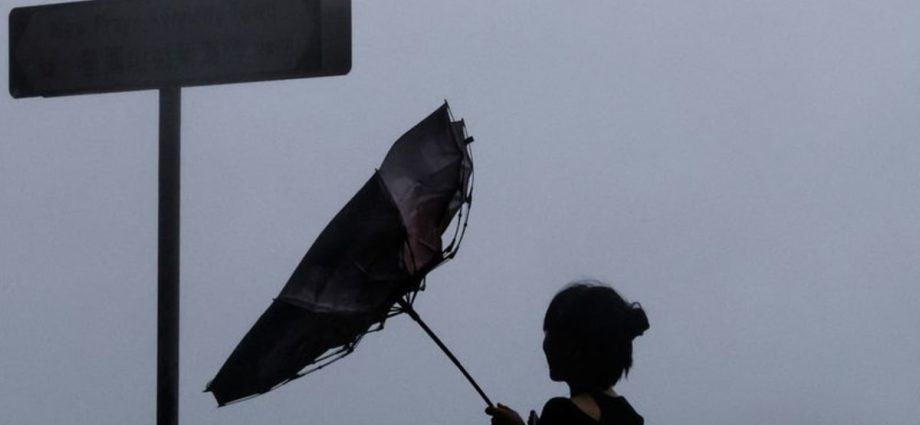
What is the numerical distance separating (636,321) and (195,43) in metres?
1.26

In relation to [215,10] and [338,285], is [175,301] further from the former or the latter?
[215,10]

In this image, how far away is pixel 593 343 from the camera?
321 cm

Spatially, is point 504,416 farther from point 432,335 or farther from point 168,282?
point 168,282

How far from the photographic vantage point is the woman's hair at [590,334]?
3186mm

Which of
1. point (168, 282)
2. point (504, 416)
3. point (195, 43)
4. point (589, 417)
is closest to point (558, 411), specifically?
point (589, 417)

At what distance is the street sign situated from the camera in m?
3.19

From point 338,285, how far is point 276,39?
2.28 ft

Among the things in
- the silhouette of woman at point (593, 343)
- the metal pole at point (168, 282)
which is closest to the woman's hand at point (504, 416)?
the silhouette of woman at point (593, 343)

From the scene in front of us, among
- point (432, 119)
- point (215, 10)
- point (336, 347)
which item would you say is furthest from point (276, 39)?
point (336, 347)

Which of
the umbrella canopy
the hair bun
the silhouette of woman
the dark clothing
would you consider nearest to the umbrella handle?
the umbrella canopy

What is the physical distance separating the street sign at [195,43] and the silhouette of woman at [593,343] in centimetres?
79

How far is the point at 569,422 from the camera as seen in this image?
2980mm

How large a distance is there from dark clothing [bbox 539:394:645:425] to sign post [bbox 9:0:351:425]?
2.83ft

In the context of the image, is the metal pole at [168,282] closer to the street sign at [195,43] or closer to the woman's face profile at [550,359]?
the street sign at [195,43]
